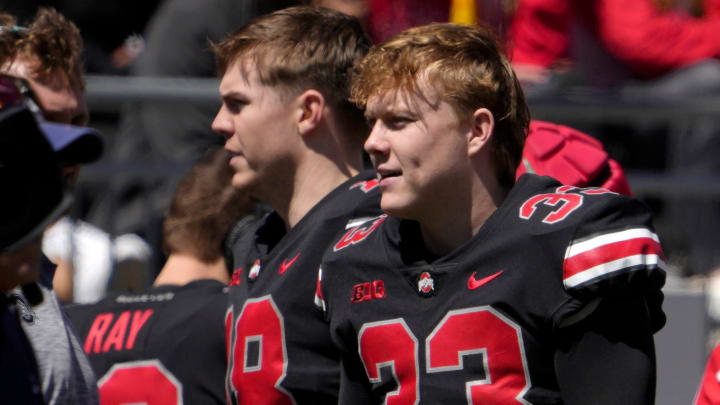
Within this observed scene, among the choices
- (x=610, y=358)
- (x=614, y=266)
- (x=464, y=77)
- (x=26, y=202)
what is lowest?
(x=610, y=358)

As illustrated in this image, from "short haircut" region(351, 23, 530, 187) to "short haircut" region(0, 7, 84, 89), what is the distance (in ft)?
2.97

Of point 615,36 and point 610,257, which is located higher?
point 610,257

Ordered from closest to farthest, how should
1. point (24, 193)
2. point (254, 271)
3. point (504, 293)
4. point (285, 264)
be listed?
point (24, 193), point (504, 293), point (285, 264), point (254, 271)

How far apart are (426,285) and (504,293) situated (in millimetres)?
219

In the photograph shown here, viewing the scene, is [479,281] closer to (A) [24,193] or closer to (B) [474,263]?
(B) [474,263]

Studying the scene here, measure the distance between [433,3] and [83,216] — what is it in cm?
216

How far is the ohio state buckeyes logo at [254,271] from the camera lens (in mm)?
3281

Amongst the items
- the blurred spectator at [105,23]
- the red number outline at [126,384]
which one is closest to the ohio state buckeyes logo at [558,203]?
the red number outline at [126,384]

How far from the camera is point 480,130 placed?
2.73 metres

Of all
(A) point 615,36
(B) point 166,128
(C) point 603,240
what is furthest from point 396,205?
(A) point 615,36

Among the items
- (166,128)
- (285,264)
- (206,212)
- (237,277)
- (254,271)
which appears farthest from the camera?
(166,128)

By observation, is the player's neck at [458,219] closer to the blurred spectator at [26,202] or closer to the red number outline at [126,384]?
the blurred spectator at [26,202]

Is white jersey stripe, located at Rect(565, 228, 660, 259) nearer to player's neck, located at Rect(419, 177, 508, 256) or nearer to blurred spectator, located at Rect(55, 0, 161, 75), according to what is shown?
player's neck, located at Rect(419, 177, 508, 256)

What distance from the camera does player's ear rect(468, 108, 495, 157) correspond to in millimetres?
2709
